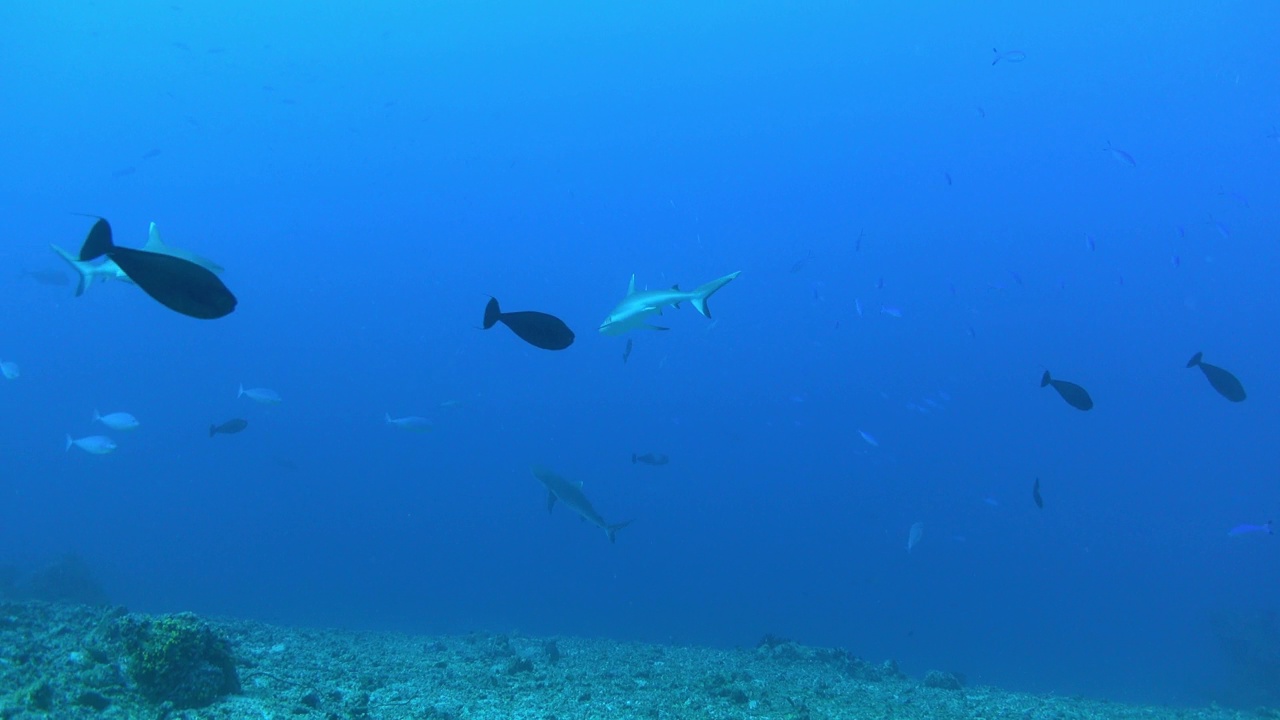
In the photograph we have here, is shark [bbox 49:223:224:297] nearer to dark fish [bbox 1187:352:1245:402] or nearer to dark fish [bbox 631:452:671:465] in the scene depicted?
dark fish [bbox 1187:352:1245:402]

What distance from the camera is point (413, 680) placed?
6.33m

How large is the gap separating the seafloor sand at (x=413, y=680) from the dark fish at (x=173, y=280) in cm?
251

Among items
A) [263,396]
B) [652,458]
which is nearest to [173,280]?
[652,458]

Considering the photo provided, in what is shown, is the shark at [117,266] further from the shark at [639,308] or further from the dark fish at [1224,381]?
the dark fish at [1224,381]

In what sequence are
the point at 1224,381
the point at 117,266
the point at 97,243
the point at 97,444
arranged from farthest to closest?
the point at 97,444 → the point at 1224,381 → the point at 117,266 → the point at 97,243

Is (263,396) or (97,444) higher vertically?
(263,396)

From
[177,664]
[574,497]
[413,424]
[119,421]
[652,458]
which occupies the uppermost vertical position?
[413,424]

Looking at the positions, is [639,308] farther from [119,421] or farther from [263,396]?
[119,421]

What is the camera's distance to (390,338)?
97.4 metres

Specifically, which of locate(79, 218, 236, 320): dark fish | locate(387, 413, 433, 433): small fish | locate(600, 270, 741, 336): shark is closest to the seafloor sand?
locate(79, 218, 236, 320): dark fish

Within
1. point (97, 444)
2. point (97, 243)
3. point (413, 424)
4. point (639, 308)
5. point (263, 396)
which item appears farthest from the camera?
point (413, 424)

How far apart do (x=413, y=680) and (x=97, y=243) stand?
5239 millimetres

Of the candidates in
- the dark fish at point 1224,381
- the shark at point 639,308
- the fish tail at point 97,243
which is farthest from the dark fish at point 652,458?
the fish tail at point 97,243

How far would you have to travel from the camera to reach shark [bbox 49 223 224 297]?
402 cm
